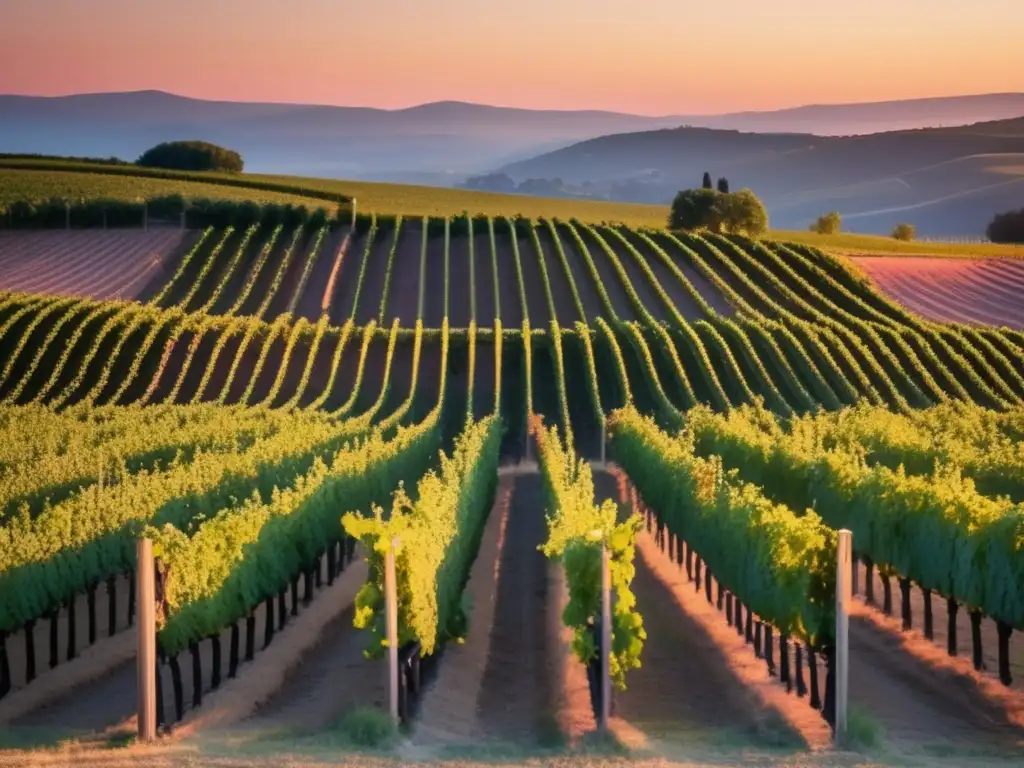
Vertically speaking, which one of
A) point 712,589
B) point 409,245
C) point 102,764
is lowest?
point 712,589

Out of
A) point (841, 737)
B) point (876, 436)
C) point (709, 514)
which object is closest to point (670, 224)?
point (876, 436)

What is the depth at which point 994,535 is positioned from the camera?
1864 centimetres

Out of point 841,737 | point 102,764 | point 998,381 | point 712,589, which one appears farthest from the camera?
point 998,381

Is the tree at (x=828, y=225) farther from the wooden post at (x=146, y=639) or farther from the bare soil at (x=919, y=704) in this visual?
the wooden post at (x=146, y=639)

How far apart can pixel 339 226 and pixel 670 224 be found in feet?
71.3

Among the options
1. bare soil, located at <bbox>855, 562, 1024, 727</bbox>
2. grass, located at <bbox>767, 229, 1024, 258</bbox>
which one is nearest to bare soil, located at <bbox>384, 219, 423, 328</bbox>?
grass, located at <bbox>767, 229, 1024, 258</bbox>

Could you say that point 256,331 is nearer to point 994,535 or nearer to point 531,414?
point 531,414

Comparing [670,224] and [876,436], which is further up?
[670,224]

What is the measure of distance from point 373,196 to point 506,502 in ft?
211

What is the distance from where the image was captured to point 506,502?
3781 centimetres

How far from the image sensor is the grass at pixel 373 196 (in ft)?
269

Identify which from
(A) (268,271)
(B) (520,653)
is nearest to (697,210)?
(A) (268,271)

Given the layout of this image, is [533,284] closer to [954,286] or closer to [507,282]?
[507,282]

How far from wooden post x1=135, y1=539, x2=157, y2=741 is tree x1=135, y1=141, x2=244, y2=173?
96316 millimetres
